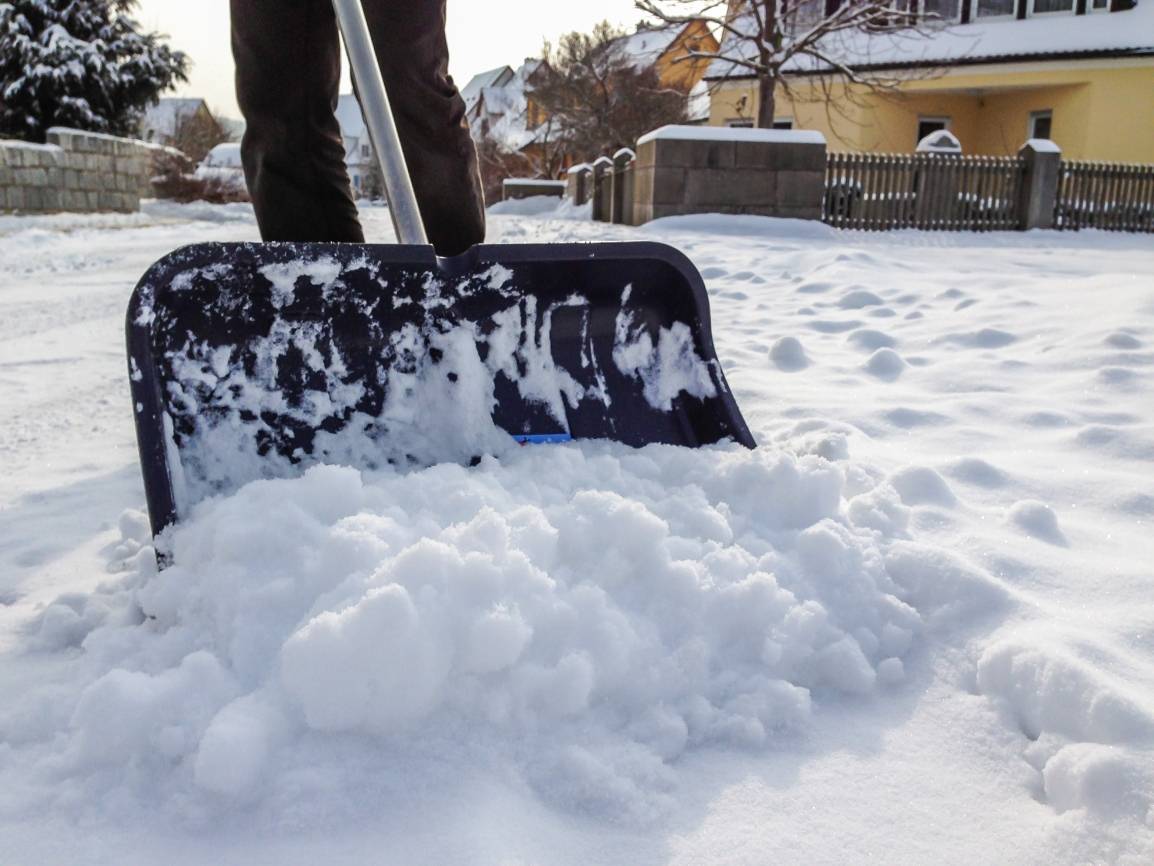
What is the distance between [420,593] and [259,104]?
5.06 ft

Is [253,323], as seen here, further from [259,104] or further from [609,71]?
[609,71]

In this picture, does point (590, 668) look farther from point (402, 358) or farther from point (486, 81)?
point (486, 81)

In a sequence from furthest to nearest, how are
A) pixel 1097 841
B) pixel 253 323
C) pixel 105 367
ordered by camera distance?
pixel 105 367 < pixel 253 323 < pixel 1097 841

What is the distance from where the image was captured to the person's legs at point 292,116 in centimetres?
193

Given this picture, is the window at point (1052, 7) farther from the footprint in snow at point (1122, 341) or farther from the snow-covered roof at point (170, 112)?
the snow-covered roof at point (170, 112)

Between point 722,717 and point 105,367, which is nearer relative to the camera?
point 722,717

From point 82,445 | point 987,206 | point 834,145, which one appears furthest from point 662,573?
point 834,145

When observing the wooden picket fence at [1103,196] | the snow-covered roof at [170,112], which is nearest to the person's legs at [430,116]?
the wooden picket fence at [1103,196]

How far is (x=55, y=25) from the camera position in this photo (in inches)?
538

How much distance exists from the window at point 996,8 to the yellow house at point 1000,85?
0.02m

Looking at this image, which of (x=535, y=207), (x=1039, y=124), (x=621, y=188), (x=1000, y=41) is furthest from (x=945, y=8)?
(x=621, y=188)

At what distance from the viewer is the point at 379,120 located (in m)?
1.65

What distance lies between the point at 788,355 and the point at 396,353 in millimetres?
1474

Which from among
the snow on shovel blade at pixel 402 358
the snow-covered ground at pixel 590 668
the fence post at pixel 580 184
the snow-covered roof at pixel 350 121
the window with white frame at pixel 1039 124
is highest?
the snow-covered roof at pixel 350 121
